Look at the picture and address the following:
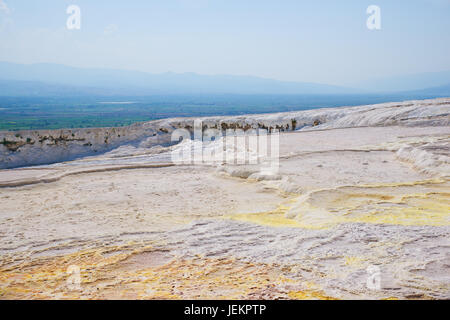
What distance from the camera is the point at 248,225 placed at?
4.82 m

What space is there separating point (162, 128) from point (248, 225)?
1580cm

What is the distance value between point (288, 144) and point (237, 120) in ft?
29.7

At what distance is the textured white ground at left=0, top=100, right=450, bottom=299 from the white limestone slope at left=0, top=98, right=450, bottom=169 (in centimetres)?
682

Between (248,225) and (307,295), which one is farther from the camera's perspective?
(248,225)

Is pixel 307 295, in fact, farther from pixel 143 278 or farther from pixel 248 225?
pixel 248 225

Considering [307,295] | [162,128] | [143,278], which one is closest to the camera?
[307,295]

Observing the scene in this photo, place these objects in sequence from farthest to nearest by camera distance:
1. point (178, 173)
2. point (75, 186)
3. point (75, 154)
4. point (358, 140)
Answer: point (75, 154)
point (358, 140)
point (178, 173)
point (75, 186)

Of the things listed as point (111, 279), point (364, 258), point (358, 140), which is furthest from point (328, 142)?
point (111, 279)

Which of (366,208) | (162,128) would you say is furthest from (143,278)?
(162,128)

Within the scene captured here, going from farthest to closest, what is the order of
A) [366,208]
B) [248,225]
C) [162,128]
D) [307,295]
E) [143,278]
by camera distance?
[162,128]
[366,208]
[248,225]
[143,278]
[307,295]

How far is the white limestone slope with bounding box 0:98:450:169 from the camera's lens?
15617 millimetres

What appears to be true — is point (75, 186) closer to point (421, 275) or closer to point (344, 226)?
point (344, 226)

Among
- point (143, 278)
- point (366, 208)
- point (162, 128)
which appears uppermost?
point (162, 128)

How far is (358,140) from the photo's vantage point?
11945mm
